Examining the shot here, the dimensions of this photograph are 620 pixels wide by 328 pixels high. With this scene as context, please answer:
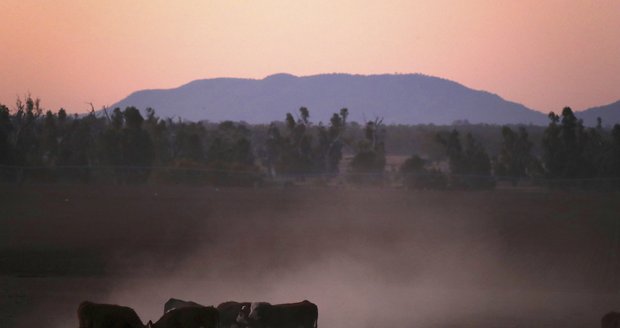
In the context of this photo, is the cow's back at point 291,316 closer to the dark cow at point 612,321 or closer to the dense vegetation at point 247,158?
the dark cow at point 612,321

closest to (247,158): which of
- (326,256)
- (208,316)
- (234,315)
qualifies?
(326,256)

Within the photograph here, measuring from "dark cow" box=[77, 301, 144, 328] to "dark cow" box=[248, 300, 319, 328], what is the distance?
1828 millimetres

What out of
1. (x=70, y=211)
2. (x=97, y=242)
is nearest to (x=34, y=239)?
(x=97, y=242)

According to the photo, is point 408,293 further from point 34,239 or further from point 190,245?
point 34,239

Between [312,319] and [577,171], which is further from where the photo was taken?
[577,171]

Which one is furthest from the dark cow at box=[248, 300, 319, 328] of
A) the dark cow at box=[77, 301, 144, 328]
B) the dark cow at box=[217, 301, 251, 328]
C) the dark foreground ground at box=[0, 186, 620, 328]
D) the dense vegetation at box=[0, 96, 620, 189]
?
the dense vegetation at box=[0, 96, 620, 189]

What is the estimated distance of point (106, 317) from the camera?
14516mm

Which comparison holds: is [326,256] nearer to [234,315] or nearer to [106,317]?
[234,315]

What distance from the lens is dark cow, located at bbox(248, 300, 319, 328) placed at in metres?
15.4

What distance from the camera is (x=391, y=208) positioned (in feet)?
145

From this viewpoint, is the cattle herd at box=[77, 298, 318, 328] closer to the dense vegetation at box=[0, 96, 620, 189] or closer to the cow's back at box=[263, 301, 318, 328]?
the cow's back at box=[263, 301, 318, 328]

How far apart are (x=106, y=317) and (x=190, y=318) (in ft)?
4.10

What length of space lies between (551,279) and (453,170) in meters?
41.2

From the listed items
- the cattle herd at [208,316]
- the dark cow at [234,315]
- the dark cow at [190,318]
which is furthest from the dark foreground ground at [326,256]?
the dark cow at [190,318]
